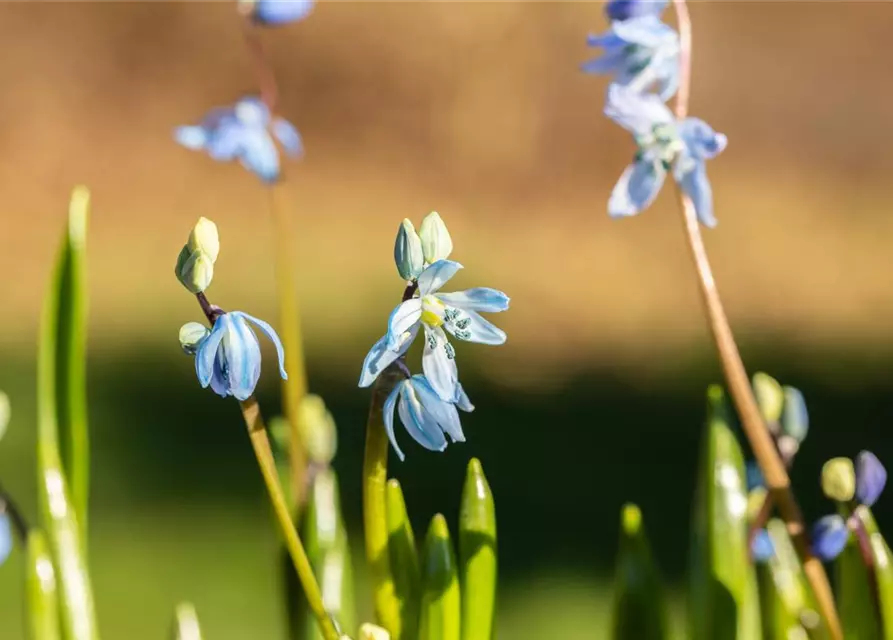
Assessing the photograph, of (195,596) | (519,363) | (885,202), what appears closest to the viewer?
(195,596)

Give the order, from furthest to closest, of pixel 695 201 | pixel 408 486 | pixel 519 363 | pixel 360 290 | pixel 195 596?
pixel 360 290, pixel 519 363, pixel 408 486, pixel 195 596, pixel 695 201

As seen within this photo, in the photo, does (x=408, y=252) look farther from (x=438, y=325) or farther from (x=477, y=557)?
(x=477, y=557)

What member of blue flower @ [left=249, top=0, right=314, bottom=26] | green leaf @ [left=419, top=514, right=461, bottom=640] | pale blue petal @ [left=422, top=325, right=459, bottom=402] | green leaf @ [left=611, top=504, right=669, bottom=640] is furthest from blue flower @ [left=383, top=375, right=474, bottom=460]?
blue flower @ [left=249, top=0, right=314, bottom=26]

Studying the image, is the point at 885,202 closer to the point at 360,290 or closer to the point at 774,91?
the point at 774,91

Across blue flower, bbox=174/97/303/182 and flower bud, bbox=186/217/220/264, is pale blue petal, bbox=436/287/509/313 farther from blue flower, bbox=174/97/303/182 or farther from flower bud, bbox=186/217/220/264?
blue flower, bbox=174/97/303/182

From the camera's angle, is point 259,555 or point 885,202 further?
point 885,202

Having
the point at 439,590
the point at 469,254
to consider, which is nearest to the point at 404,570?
the point at 439,590

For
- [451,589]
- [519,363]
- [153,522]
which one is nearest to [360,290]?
[519,363]
